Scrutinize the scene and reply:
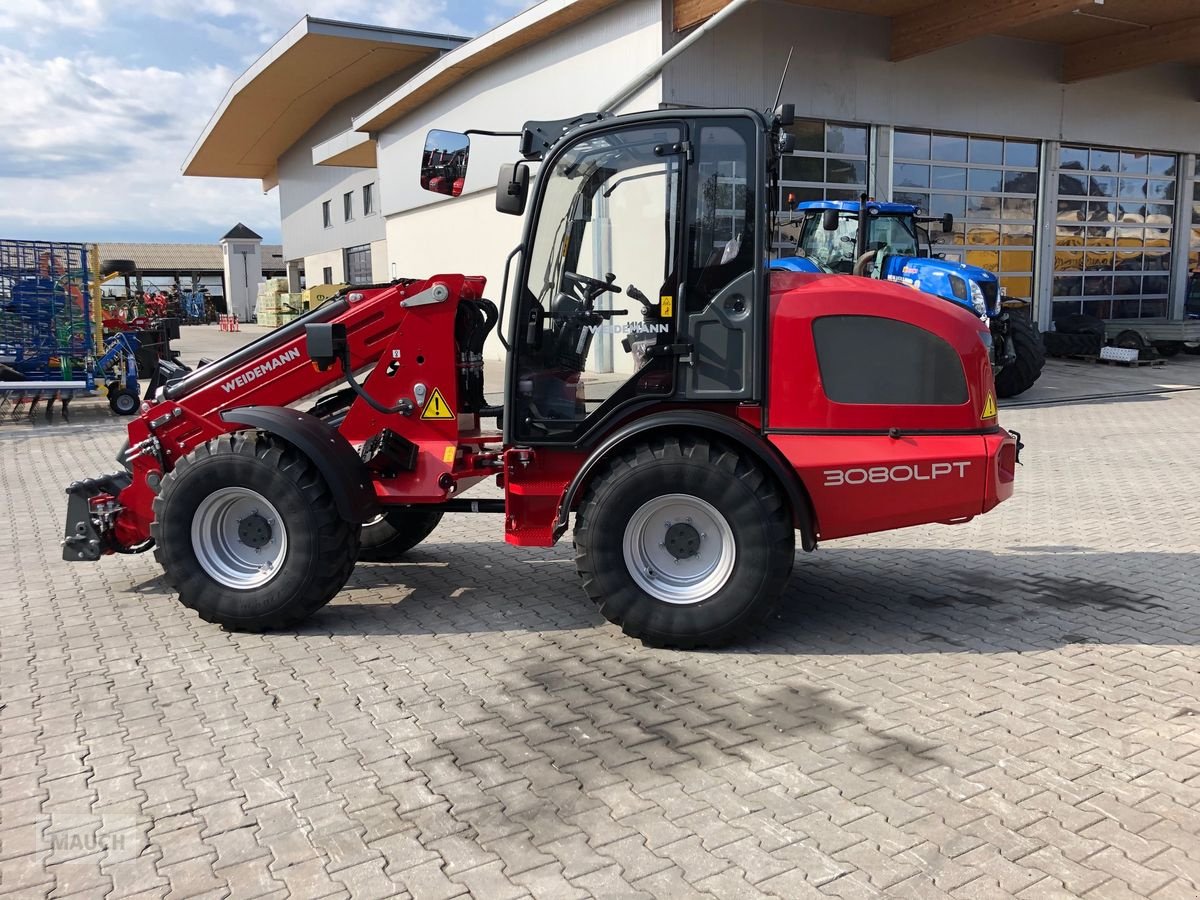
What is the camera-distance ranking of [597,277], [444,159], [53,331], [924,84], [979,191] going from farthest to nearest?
[979,191] < [924,84] < [53,331] < [444,159] < [597,277]

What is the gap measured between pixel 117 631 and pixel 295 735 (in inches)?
72.4

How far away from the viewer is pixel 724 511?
450cm

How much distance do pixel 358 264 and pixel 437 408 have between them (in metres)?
32.6

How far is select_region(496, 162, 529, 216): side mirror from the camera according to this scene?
186 inches

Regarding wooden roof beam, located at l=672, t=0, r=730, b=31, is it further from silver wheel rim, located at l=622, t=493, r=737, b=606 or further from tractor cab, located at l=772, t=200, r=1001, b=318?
silver wheel rim, located at l=622, t=493, r=737, b=606

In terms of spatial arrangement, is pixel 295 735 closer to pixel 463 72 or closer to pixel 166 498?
pixel 166 498

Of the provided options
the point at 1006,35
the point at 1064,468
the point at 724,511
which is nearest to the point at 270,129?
the point at 1006,35

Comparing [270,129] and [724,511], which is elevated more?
[270,129]

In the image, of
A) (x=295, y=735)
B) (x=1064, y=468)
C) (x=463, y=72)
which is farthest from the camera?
(x=463, y=72)

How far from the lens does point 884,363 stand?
4566mm

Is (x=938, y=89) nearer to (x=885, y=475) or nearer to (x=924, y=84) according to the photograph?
(x=924, y=84)

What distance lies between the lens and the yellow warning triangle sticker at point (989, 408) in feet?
15.4

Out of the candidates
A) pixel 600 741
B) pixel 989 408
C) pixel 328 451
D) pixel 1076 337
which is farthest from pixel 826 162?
pixel 600 741

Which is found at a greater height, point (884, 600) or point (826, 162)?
point (826, 162)
